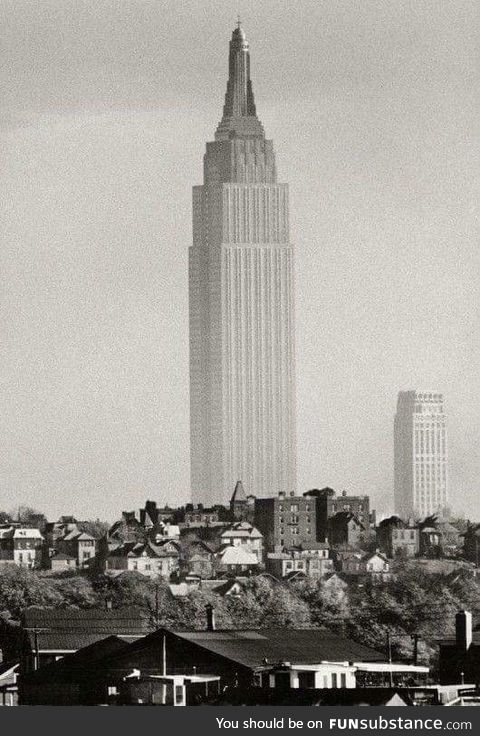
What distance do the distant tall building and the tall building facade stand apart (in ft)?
24.7

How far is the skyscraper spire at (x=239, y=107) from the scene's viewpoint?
603 feet

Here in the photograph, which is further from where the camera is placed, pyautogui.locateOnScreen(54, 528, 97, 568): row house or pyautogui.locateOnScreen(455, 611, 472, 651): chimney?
pyautogui.locateOnScreen(54, 528, 97, 568): row house

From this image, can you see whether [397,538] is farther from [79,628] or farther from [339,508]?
[79,628]

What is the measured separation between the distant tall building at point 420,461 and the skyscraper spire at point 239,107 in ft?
70.7

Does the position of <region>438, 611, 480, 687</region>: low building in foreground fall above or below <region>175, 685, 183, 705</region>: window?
above

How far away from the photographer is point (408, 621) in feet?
291

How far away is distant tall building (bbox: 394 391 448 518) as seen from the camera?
185500 mm

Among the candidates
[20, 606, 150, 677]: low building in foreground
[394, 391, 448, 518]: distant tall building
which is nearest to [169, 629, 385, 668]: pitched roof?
[20, 606, 150, 677]: low building in foreground

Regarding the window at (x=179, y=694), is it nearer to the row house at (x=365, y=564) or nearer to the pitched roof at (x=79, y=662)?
the pitched roof at (x=79, y=662)

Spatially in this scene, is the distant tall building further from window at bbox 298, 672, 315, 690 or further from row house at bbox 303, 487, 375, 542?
window at bbox 298, 672, 315, 690
